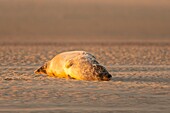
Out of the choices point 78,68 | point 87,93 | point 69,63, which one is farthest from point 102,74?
point 87,93

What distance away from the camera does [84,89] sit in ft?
43.7

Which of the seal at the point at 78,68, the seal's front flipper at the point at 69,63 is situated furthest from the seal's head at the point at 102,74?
the seal's front flipper at the point at 69,63

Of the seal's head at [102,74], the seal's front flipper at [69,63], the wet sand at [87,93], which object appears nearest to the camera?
the wet sand at [87,93]

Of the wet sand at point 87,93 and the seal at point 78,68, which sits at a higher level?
the seal at point 78,68

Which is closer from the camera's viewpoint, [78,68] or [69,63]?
[78,68]

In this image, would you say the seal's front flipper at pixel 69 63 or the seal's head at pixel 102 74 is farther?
the seal's front flipper at pixel 69 63

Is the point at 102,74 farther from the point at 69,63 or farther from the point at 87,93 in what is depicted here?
the point at 87,93

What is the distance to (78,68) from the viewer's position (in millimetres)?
15086

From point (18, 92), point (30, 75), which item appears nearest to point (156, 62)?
point (30, 75)

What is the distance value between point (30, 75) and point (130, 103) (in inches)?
215

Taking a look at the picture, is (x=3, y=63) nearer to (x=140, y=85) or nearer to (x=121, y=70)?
(x=121, y=70)

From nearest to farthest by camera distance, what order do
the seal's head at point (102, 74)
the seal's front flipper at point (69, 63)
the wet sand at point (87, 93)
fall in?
the wet sand at point (87, 93)
the seal's head at point (102, 74)
the seal's front flipper at point (69, 63)

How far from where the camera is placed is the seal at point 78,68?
48.8 ft

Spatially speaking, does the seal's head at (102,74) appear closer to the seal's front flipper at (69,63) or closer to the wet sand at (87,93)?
the wet sand at (87,93)
